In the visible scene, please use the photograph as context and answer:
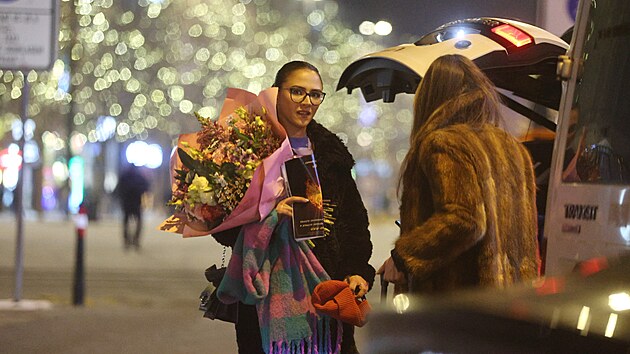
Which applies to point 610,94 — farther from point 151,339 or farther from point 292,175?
point 151,339

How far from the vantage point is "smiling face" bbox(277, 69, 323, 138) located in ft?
16.8

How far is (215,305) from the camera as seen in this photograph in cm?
513

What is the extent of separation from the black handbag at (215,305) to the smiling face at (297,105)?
2.49ft

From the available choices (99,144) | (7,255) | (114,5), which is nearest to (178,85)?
(114,5)

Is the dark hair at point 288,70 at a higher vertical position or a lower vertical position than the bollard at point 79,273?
higher

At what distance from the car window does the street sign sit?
767 centimetres

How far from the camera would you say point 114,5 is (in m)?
29.9

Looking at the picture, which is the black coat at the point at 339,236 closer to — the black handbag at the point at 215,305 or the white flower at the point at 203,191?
the black handbag at the point at 215,305

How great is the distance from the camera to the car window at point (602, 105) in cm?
532

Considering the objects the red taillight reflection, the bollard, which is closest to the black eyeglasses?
the red taillight reflection

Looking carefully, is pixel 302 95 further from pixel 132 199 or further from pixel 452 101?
pixel 132 199

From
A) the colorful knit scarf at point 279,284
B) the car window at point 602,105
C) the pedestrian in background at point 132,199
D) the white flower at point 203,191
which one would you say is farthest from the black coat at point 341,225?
the pedestrian in background at point 132,199

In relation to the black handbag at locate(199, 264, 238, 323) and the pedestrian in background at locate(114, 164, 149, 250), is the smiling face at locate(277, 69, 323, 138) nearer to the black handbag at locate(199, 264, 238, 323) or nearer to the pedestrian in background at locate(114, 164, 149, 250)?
the black handbag at locate(199, 264, 238, 323)

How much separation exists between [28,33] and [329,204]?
26.2 ft
